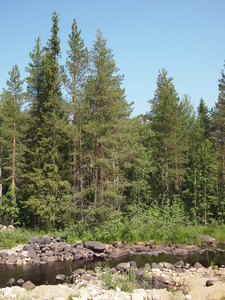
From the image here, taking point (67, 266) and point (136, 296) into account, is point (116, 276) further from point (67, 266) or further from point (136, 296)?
point (67, 266)

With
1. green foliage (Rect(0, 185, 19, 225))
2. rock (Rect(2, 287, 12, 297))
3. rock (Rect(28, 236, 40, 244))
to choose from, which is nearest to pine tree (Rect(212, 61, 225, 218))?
rock (Rect(28, 236, 40, 244))

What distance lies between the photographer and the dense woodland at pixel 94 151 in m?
23.4

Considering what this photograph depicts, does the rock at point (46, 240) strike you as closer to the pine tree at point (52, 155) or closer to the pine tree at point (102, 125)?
the pine tree at point (52, 155)

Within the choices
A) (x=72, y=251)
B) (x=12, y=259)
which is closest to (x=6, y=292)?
(x=12, y=259)

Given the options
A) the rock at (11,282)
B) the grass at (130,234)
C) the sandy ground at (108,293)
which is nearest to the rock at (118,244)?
the grass at (130,234)

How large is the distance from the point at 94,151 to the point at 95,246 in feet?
26.5

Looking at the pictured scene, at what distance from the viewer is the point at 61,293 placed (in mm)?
10617

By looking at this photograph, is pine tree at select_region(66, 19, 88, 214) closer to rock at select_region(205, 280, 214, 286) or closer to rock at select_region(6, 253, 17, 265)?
rock at select_region(6, 253, 17, 265)

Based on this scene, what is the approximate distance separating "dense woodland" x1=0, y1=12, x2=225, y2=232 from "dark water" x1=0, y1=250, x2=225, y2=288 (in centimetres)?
515

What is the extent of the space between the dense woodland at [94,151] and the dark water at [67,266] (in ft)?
16.9

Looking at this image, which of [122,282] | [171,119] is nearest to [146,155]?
[171,119]

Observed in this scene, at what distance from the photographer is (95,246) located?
Answer: 20.0 metres

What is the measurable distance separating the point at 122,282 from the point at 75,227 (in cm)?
1220

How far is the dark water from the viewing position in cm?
1434
